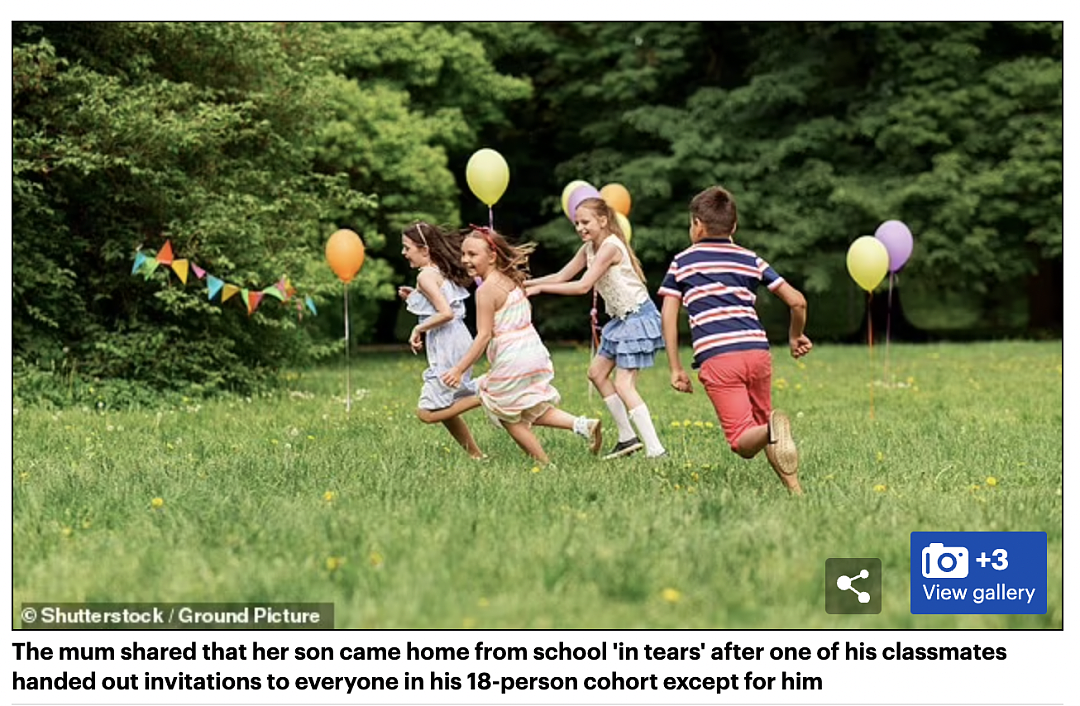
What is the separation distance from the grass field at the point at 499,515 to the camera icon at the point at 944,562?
0.11 m

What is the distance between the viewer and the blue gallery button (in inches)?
186

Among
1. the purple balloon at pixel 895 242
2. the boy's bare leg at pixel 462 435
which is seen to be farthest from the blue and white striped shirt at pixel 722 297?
the purple balloon at pixel 895 242

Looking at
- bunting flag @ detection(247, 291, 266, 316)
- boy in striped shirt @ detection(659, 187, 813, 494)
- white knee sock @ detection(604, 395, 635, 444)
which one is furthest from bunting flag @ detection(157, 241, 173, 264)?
boy in striped shirt @ detection(659, 187, 813, 494)

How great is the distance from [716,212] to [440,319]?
7.02ft

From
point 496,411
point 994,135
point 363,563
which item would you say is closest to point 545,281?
point 496,411

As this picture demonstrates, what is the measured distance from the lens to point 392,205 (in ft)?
75.3

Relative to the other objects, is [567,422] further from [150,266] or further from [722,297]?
[150,266]

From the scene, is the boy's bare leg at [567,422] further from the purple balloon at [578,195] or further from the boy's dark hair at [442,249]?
the purple balloon at [578,195]

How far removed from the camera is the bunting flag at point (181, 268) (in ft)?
40.5

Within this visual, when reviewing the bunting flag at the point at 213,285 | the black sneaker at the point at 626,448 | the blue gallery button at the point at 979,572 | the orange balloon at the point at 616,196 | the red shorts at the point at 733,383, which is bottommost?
the blue gallery button at the point at 979,572

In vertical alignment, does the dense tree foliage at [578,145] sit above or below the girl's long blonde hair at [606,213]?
above

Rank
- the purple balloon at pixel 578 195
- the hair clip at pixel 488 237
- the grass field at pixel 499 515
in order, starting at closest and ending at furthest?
the grass field at pixel 499 515 < the hair clip at pixel 488 237 < the purple balloon at pixel 578 195

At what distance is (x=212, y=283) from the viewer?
1255 centimetres

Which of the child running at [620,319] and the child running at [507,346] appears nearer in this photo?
the child running at [507,346]
